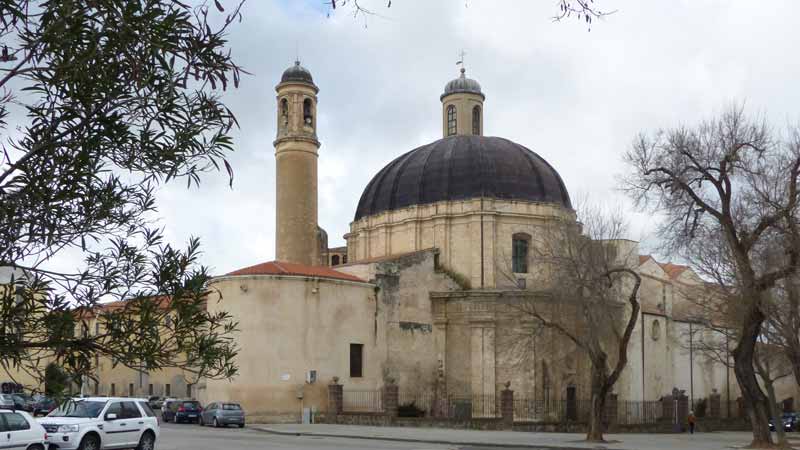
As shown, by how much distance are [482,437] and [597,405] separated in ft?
13.8

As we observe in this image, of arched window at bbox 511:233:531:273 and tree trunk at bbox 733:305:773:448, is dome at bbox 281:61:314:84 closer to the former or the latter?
arched window at bbox 511:233:531:273

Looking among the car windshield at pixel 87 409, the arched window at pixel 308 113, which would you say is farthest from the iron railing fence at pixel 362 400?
the car windshield at pixel 87 409

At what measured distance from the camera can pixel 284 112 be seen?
169 ft

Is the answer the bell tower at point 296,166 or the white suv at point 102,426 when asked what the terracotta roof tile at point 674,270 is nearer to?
the bell tower at point 296,166

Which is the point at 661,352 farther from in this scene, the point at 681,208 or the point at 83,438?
the point at 83,438

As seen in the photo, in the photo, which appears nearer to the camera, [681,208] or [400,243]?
[681,208]

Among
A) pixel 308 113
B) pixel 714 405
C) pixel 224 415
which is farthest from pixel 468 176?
pixel 714 405

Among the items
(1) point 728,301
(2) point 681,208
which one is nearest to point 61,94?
(2) point 681,208

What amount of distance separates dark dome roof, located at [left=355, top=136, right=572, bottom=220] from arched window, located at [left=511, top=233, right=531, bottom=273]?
7.00 ft

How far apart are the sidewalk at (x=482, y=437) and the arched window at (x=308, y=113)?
19321 millimetres

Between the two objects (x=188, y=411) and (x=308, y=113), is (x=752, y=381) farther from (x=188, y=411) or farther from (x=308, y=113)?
(x=308, y=113)

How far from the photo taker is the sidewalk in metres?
29.6

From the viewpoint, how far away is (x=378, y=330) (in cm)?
4528

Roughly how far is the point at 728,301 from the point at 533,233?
623 inches
